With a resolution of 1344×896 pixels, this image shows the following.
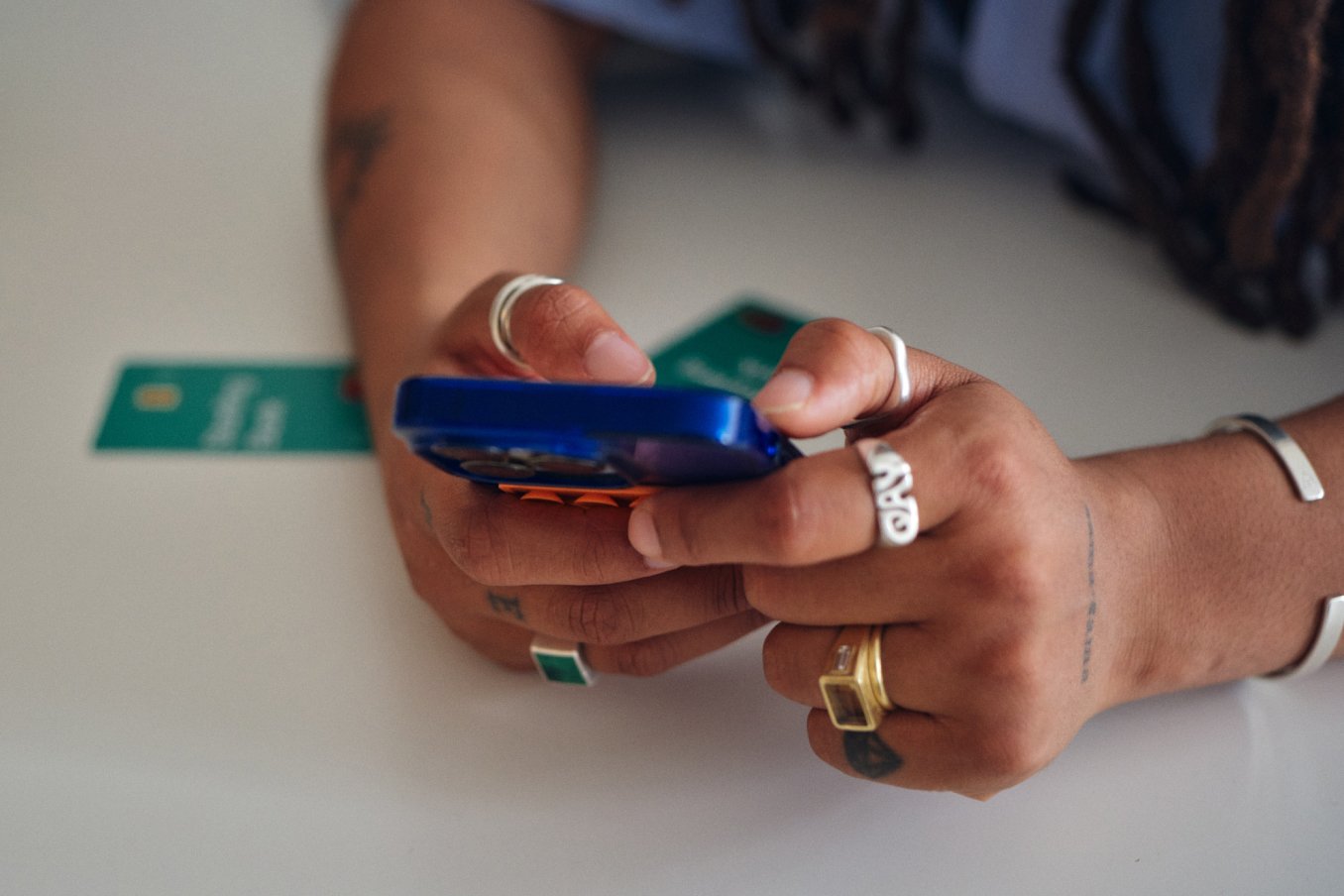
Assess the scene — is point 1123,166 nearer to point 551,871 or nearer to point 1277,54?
point 1277,54

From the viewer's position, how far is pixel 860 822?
0.57 m

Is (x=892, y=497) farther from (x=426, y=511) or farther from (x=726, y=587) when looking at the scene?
(x=426, y=511)

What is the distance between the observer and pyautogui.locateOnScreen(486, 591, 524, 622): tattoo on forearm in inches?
24.1

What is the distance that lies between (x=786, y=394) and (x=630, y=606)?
0.15 meters

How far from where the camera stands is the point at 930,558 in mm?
501

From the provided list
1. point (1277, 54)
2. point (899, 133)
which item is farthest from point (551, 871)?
point (899, 133)

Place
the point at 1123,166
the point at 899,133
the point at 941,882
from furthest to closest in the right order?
the point at 899,133, the point at 1123,166, the point at 941,882

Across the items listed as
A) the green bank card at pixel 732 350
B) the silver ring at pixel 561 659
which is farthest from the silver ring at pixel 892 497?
the green bank card at pixel 732 350

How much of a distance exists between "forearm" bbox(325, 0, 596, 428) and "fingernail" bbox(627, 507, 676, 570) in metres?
0.31

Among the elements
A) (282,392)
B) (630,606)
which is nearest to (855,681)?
(630,606)

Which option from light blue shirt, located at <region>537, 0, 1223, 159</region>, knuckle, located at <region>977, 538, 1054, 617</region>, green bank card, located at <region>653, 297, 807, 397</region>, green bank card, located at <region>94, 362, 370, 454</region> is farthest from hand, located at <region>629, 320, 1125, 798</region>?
light blue shirt, located at <region>537, 0, 1223, 159</region>

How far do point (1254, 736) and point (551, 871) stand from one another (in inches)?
14.7

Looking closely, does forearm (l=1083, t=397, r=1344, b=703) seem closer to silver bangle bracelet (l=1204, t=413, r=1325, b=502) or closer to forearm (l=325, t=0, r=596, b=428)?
silver bangle bracelet (l=1204, t=413, r=1325, b=502)

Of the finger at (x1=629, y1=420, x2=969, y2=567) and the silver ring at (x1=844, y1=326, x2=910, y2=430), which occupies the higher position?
the silver ring at (x1=844, y1=326, x2=910, y2=430)
